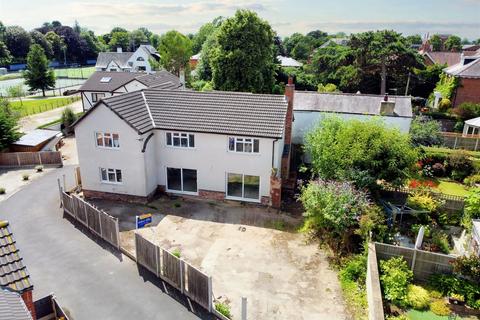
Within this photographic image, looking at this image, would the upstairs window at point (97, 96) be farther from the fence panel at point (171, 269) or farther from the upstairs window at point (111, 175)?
the fence panel at point (171, 269)

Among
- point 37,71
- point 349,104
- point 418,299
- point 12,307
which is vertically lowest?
point 418,299

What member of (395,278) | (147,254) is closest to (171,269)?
(147,254)

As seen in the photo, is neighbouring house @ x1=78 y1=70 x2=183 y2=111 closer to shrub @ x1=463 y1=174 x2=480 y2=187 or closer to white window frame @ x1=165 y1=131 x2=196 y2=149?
white window frame @ x1=165 y1=131 x2=196 y2=149

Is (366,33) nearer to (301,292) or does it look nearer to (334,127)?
(334,127)

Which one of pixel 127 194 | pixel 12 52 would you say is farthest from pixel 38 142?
pixel 12 52

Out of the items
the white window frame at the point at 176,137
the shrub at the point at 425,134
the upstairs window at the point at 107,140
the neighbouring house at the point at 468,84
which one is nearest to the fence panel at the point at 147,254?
the white window frame at the point at 176,137

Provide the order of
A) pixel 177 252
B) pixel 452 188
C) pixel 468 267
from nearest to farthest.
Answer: pixel 468 267 → pixel 177 252 → pixel 452 188

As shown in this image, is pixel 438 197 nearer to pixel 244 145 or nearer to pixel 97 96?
pixel 244 145
